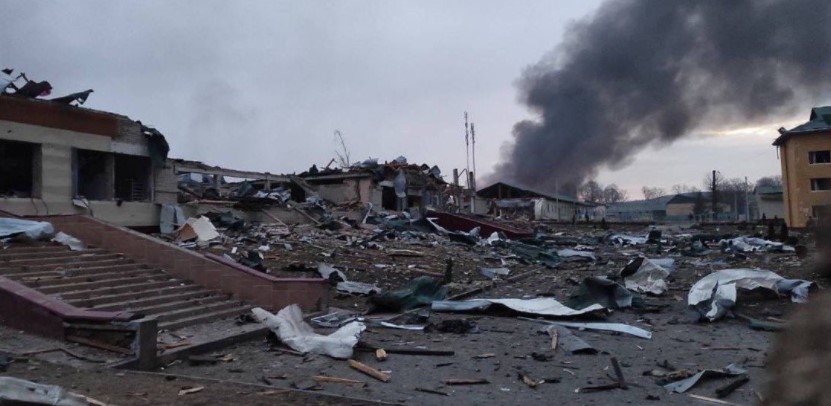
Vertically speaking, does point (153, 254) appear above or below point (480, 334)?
above

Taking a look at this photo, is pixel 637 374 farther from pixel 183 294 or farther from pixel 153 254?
pixel 153 254

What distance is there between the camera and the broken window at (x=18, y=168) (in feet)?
53.0

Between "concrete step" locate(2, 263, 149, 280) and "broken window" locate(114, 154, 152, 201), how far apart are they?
378 inches

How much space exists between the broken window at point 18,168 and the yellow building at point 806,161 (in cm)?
4002

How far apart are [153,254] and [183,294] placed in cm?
167

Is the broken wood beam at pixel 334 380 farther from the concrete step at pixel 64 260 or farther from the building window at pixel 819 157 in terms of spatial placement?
the building window at pixel 819 157

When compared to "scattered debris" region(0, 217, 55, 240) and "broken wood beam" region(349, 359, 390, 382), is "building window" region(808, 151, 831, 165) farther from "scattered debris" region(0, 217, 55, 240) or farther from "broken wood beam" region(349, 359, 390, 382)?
"scattered debris" region(0, 217, 55, 240)

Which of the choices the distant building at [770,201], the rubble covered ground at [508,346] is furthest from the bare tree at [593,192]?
the rubble covered ground at [508,346]

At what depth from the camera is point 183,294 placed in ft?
32.9

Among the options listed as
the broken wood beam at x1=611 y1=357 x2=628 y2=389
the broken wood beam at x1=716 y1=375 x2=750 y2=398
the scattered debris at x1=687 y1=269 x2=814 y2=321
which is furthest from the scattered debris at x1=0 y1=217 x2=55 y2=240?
the scattered debris at x1=687 y1=269 x2=814 y2=321

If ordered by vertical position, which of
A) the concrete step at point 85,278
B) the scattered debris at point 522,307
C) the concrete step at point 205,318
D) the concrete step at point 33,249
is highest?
the concrete step at point 33,249

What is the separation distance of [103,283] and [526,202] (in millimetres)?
45278

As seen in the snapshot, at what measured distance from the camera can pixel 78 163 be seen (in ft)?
57.7

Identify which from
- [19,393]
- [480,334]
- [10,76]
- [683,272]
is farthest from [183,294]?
[683,272]
